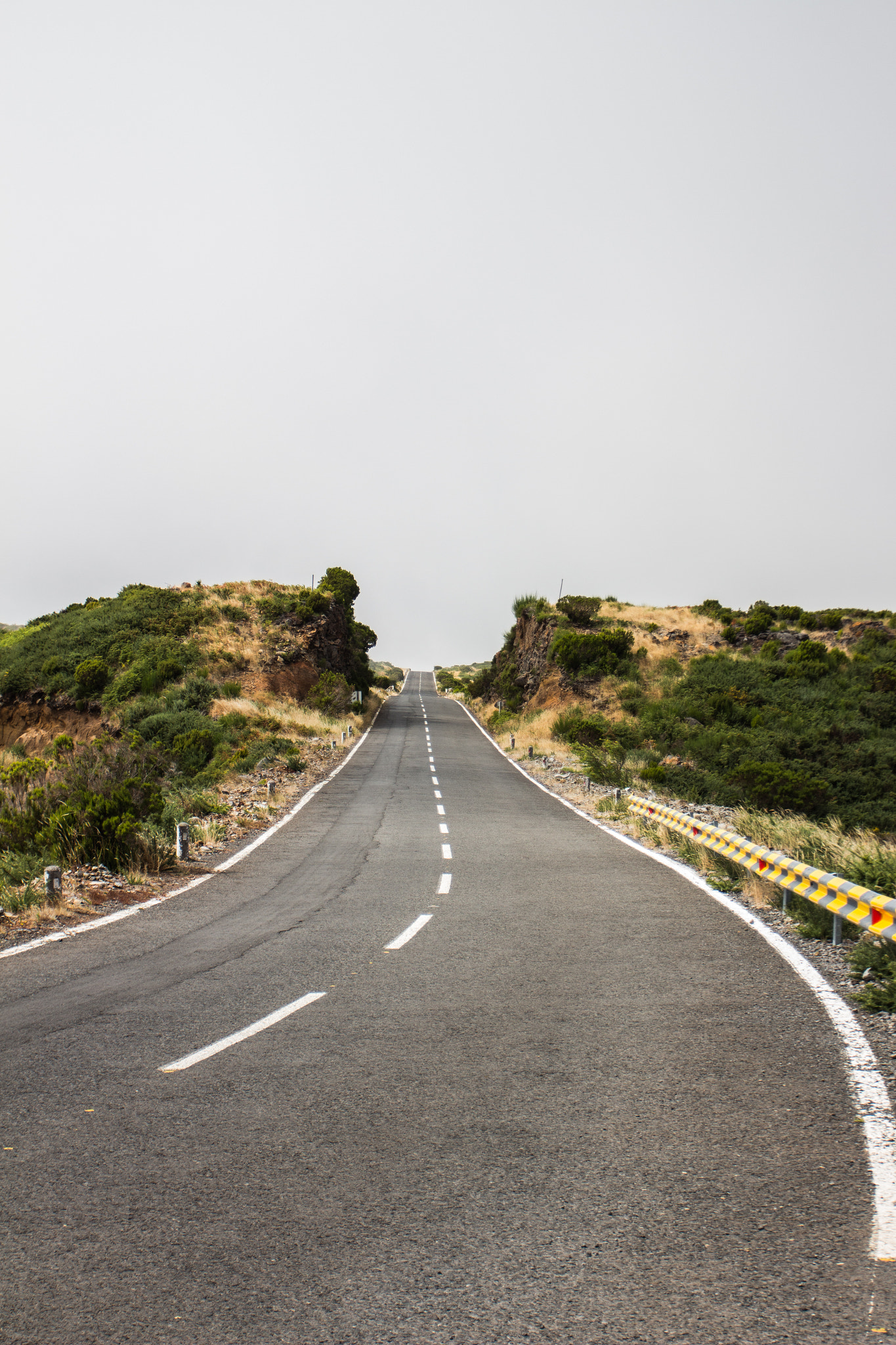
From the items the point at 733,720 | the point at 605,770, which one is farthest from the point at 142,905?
the point at 733,720

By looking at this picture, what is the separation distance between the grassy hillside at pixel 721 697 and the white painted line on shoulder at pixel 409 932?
54.9 ft

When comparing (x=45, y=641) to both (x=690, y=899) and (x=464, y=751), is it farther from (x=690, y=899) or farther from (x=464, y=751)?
(x=690, y=899)

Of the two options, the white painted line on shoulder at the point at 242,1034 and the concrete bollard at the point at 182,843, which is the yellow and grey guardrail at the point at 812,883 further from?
the concrete bollard at the point at 182,843

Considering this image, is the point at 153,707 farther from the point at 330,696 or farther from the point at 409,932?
the point at 409,932

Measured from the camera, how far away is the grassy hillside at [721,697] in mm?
28469

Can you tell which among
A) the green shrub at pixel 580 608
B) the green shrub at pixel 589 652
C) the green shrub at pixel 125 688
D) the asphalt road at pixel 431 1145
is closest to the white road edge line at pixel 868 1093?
the asphalt road at pixel 431 1145

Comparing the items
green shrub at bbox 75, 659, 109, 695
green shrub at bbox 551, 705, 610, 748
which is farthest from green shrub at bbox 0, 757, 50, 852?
green shrub at bbox 75, 659, 109, 695

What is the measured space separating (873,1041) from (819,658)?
47297 mm

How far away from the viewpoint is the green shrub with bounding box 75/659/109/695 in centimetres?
4112

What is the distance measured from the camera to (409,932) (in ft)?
28.5

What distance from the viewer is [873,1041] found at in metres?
5.38

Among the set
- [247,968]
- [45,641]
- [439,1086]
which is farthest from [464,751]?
[439,1086]

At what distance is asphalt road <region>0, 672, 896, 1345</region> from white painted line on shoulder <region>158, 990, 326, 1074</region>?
50mm

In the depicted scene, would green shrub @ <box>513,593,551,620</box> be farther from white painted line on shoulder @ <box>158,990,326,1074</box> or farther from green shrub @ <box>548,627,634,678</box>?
white painted line on shoulder @ <box>158,990,326,1074</box>
